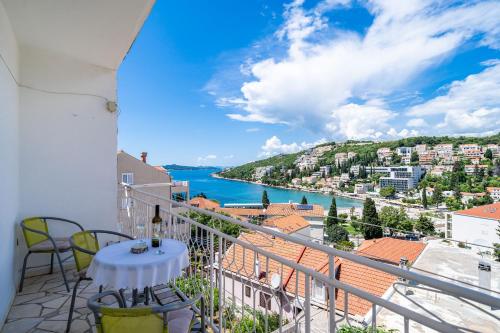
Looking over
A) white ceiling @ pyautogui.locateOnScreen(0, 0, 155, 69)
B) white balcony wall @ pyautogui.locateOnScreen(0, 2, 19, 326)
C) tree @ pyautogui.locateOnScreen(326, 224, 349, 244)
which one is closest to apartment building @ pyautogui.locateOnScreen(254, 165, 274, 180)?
tree @ pyautogui.locateOnScreen(326, 224, 349, 244)

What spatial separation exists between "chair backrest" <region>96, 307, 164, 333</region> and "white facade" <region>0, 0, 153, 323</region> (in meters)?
1.94

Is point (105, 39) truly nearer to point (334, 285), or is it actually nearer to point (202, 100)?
point (334, 285)

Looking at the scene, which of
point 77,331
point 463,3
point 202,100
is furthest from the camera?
point 202,100

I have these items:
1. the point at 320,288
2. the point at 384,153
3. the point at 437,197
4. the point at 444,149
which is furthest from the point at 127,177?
the point at 384,153

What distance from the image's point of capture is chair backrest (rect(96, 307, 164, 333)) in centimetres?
113

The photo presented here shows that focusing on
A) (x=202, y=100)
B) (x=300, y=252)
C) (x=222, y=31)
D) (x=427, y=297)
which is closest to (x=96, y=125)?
(x=427, y=297)

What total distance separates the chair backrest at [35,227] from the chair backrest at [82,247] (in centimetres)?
58

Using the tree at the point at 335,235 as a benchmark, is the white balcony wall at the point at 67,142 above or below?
above

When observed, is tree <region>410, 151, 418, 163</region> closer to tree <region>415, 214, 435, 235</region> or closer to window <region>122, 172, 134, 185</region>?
tree <region>415, 214, 435, 235</region>

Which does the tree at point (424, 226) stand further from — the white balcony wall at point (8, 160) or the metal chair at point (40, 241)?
the white balcony wall at point (8, 160)

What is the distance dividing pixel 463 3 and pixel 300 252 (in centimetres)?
3972

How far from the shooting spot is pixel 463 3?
31.6m

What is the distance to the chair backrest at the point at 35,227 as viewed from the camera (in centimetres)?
302

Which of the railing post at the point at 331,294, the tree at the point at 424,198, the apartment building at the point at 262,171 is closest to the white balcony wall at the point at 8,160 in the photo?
the railing post at the point at 331,294
